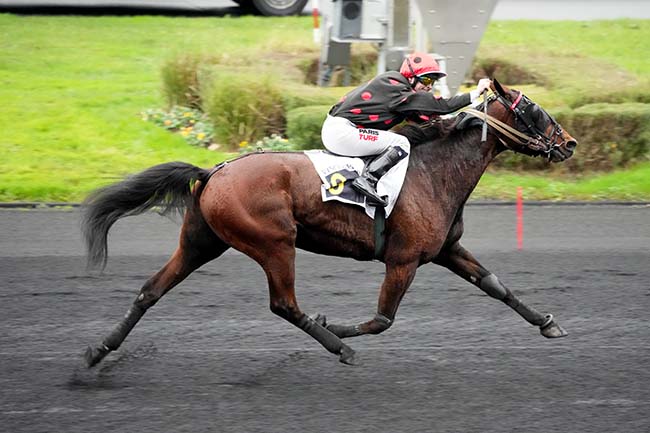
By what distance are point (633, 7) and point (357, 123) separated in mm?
15810

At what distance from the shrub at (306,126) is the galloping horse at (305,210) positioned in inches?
217

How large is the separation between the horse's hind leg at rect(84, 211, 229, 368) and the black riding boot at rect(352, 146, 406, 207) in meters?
0.92

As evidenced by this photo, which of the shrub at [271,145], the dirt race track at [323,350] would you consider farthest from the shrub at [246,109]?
the dirt race track at [323,350]

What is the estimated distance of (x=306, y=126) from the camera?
41.2ft

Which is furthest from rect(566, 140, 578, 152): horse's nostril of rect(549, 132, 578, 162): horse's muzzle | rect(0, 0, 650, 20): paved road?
rect(0, 0, 650, 20): paved road

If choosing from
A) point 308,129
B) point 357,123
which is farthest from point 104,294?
point 308,129

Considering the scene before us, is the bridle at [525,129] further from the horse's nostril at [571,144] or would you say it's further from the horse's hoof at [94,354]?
the horse's hoof at [94,354]

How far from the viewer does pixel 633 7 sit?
69.7 ft

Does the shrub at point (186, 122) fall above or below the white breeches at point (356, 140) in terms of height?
below

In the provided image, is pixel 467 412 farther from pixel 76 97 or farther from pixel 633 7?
pixel 633 7

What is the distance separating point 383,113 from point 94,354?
2.27 metres

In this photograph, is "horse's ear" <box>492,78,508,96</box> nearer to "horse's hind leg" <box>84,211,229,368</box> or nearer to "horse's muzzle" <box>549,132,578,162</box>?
"horse's muzzle" <box>549,132,578,162</box>

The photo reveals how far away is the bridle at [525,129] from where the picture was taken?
701 centimetres

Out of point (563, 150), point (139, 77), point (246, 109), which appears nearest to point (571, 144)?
point (563, 150)
